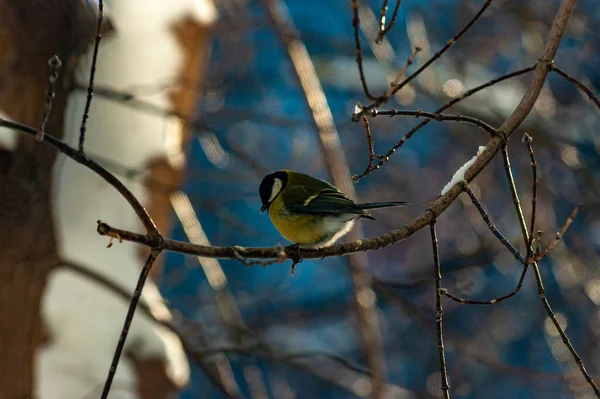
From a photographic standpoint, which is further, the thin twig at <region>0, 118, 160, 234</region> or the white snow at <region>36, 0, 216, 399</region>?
the white snow at <region>36, 0, 216, 399</region>

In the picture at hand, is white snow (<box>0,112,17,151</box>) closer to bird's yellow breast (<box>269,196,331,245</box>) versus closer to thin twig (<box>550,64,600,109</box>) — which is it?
bird's yellow breast (<box>269,196,331,245</box>)

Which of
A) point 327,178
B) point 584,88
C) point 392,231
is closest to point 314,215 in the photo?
point 392,231

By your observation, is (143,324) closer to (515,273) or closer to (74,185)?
(74,185)

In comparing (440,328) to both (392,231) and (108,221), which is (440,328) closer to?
(392,231)

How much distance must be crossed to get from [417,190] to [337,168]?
3753mm

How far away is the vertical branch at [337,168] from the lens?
12.5 ft

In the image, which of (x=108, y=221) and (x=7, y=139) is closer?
(x=7, y=139)

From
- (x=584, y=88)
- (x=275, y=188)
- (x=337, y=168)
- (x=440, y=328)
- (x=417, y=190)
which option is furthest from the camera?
(x=417, y=190)

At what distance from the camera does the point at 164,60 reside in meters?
3.72

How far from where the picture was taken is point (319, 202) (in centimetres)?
287

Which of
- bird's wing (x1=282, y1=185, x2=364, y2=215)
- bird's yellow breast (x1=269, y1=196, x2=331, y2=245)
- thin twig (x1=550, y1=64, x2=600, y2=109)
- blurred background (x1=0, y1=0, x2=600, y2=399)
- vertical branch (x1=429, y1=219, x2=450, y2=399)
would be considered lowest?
vertical branch (x1=429, y1=219, x2=450, y2=399)

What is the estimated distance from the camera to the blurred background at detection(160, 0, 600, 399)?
17.2 ft

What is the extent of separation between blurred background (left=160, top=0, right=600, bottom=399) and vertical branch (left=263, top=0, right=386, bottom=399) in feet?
0.48

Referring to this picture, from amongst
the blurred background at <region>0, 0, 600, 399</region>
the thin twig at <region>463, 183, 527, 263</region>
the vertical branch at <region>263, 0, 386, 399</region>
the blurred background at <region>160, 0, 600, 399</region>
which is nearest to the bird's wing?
the blurred background at <region>0, 0, 600, 399</region>
